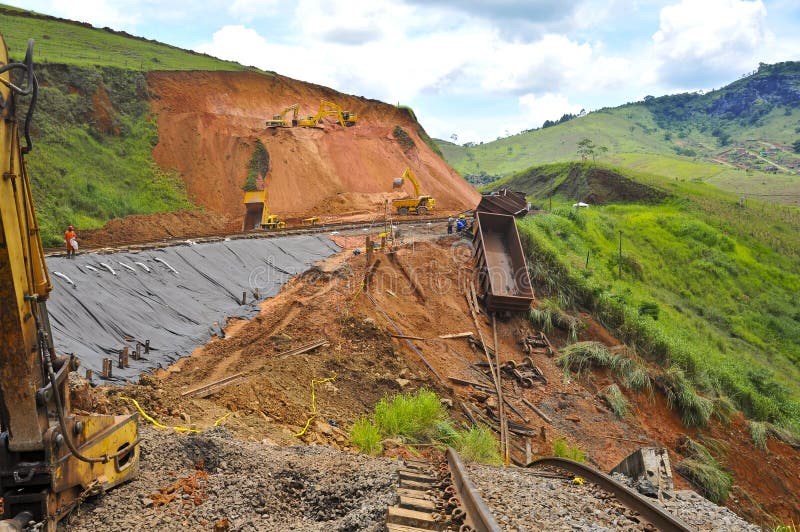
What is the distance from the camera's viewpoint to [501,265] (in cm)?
1870

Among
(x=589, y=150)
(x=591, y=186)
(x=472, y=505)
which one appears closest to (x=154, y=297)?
(x=472, y=505)

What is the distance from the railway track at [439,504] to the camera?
4.67 m

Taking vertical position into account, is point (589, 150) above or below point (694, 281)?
above

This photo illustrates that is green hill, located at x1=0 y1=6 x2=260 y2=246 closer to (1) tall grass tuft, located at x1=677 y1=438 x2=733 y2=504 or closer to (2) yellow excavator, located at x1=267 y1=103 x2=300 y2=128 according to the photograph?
(2) yellow excavator, located at x1=267 y1=103 x2=300 y2=128

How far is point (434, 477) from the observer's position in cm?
605

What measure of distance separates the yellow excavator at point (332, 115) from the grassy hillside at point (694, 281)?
1835 cm

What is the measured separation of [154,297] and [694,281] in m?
25.5

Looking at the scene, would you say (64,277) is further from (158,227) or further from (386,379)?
(158,227)

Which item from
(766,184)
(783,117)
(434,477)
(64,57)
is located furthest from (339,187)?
(783,117)

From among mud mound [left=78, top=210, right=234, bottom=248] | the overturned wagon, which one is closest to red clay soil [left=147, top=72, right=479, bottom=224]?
mud mound [left=78, top=210, right=234, bottom=248]

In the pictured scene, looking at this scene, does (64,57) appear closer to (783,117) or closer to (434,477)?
(434,477)

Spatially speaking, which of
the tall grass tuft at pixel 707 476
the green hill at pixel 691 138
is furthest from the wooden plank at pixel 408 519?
the green hill at pixel 691 138

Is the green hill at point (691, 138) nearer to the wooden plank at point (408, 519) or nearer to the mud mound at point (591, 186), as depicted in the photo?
the mud mound at point (591, 186)

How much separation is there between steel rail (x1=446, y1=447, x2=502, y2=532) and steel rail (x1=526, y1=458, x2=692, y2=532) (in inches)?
68.3
